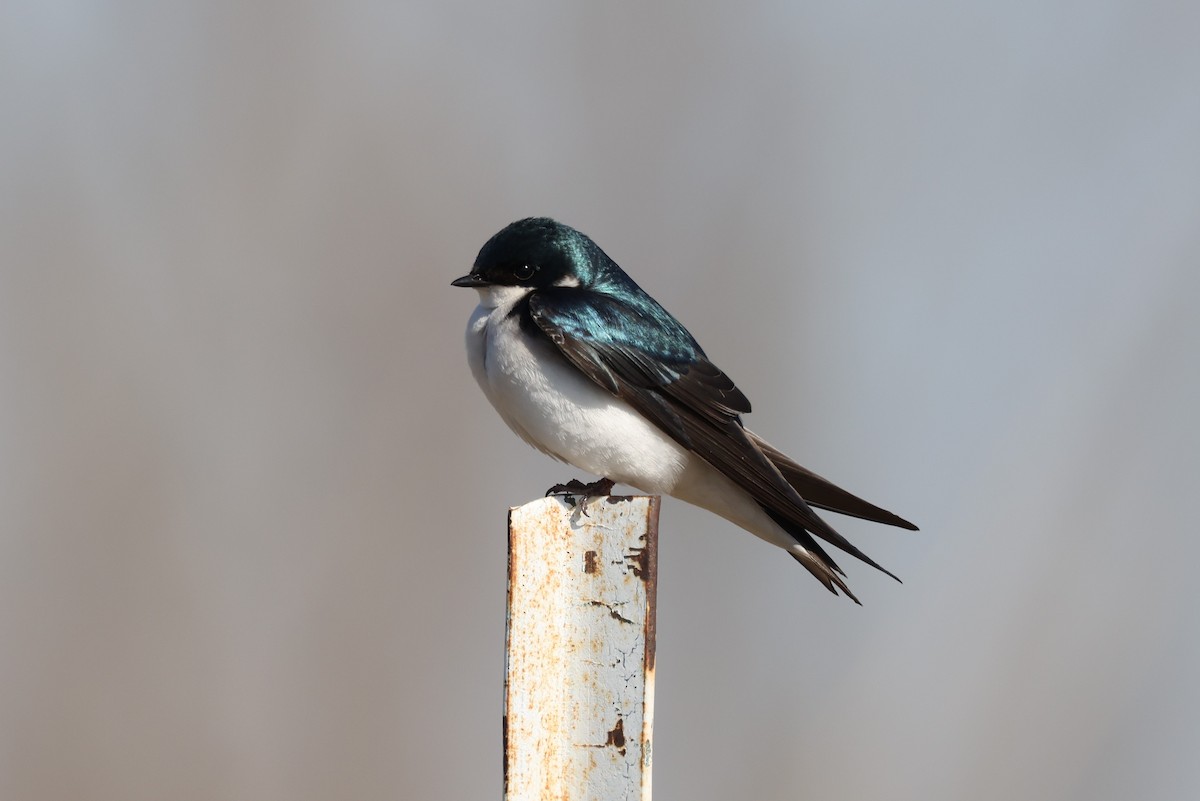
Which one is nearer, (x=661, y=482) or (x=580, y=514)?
(x=580, y=514)

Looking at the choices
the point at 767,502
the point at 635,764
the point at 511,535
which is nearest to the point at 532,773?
the point at 635,764

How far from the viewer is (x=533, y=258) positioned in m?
2.00

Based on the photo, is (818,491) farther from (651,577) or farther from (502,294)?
(651,577)

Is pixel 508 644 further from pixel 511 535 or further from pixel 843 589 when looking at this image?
pixel 843 589

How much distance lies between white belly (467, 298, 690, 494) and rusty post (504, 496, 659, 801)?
2.27 ft

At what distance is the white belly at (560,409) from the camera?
6.01ft

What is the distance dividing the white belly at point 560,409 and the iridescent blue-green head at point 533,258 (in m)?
0.09

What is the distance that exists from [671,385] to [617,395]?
9 cm

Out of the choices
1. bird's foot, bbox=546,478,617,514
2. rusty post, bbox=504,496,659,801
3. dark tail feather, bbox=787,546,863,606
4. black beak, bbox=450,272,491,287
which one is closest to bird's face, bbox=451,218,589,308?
black beak, bbox=450,272,491,287

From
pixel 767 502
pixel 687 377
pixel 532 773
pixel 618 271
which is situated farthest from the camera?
pixel 618 271

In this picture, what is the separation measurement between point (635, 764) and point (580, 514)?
0.72 feet

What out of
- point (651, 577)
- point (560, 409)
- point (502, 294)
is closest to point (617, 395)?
Answer: point (560, 409)

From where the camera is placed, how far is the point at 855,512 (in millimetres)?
1825

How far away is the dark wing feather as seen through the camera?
1.83 metres
